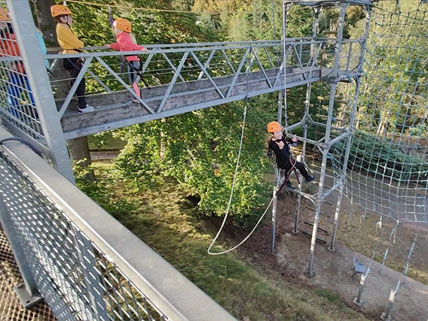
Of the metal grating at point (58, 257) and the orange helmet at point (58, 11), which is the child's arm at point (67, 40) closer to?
the orange helmet at point (58, 11)

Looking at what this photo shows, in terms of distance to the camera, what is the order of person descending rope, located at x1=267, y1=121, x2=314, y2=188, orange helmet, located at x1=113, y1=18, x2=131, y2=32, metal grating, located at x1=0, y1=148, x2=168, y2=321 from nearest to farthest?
1. metal grating, located at x1=0, y1=148, x2=168, y2=321
2. orange helmet, located at x1=113, y1=18, x2=131, y2=32
3. person descending rope, located at x1=267, y1=121, x2=314, y2=188

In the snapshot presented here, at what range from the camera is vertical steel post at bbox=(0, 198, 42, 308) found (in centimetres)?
225

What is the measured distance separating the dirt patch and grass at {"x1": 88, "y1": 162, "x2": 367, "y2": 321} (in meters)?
0.73

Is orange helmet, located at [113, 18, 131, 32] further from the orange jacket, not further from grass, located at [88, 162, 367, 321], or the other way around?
grass, located at [88, 162, 367, 321]

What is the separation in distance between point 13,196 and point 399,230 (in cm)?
1340

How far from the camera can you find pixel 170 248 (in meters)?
7.41

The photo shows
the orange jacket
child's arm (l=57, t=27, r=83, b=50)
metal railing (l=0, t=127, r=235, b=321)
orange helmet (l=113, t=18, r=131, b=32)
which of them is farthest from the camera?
orange helmet (l=113, t=18, r=131, b=32)

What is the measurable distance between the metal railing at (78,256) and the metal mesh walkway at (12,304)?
0.12 metres

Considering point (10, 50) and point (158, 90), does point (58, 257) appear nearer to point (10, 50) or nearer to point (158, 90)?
point (10, 50)

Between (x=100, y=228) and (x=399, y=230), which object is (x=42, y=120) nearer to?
(x=100, y=228)

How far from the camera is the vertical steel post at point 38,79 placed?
2.20m

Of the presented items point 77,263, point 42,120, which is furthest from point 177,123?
point 77,263

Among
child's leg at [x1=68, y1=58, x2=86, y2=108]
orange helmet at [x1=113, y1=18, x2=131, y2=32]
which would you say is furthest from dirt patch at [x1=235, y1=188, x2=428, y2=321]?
orange helmet at [x1=113, y1=18, x2=131, y2=32]

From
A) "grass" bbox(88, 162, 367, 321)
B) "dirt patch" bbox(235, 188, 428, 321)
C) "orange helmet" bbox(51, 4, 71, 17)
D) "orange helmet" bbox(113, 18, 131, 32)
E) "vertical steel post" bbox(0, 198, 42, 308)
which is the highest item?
"orange helmet" bbox(51, 4, 71, 17)
